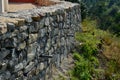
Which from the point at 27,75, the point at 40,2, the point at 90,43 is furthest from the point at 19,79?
the point at 40,2

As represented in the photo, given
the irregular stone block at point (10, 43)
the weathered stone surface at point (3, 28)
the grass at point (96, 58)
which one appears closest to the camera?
the weathered stone surface at point (3, 28)

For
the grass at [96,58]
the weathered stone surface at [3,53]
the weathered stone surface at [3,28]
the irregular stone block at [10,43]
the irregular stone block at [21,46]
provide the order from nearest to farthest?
the weathered stone surface at [3,28] → the weathered stone surface at [3,53] → the irregular stone block at [10,43] → the irregular stone block at [21,46] → the grass at [96,58]

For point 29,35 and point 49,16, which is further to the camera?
point 49,16

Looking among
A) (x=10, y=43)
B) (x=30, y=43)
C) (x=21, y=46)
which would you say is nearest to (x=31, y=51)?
(x=30, y=43)

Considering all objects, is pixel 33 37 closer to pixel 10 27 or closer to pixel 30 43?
pixel 30 43

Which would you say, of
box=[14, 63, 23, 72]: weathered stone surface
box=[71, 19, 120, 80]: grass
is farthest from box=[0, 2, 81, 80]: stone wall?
box=[71, 19, 120, 80]: grass

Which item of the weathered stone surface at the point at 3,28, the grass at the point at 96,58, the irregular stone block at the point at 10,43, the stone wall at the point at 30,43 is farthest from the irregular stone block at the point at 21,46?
the grass at the point at 96,58

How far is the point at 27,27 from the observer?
5.34 meters

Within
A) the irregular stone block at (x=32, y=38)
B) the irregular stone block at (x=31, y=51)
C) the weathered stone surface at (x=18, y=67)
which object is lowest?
the weathered stone surface at (x=18, y=67)

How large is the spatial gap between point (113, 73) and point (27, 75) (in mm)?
3358

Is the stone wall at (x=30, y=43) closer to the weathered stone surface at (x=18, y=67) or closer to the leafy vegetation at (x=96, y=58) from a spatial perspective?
the weathered stone surface at (x=18, y=67)

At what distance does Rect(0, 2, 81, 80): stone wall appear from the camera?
186 inches

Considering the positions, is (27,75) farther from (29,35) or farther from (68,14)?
(68,14)

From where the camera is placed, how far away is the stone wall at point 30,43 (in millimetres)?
4730
